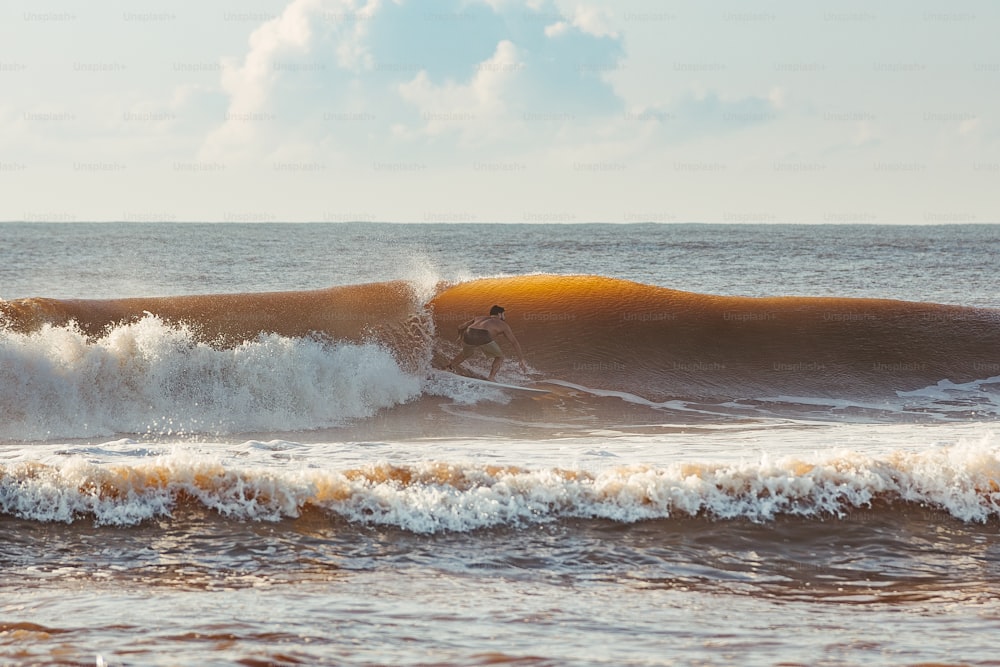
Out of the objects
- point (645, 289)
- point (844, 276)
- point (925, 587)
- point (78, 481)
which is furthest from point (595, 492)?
point (844, 276)

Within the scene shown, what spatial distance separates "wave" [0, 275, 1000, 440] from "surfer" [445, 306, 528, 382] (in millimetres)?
387

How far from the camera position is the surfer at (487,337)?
12812 millimetres

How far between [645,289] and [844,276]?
843 inches

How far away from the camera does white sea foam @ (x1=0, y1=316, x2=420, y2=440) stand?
11039mm

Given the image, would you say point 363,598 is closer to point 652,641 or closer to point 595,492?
point 652,641

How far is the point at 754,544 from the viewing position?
649 cm

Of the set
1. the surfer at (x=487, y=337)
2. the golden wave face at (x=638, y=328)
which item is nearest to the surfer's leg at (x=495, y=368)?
the surfer at (x=487, y=337)

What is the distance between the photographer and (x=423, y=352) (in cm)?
1348

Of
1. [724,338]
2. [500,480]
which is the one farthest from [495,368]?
[500,480]

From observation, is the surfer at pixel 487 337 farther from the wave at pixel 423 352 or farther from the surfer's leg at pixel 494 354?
the wave at pixel 423 352

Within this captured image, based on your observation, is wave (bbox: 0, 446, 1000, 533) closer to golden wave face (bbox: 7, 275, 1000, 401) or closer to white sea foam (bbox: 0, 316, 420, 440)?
white sea foam (bbox: 0, 316, 420, 440)

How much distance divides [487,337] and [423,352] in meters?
1.15

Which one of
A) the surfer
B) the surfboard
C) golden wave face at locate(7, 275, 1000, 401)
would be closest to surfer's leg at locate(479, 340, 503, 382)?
the surfer

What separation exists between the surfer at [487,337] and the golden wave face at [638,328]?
0.57 metres
